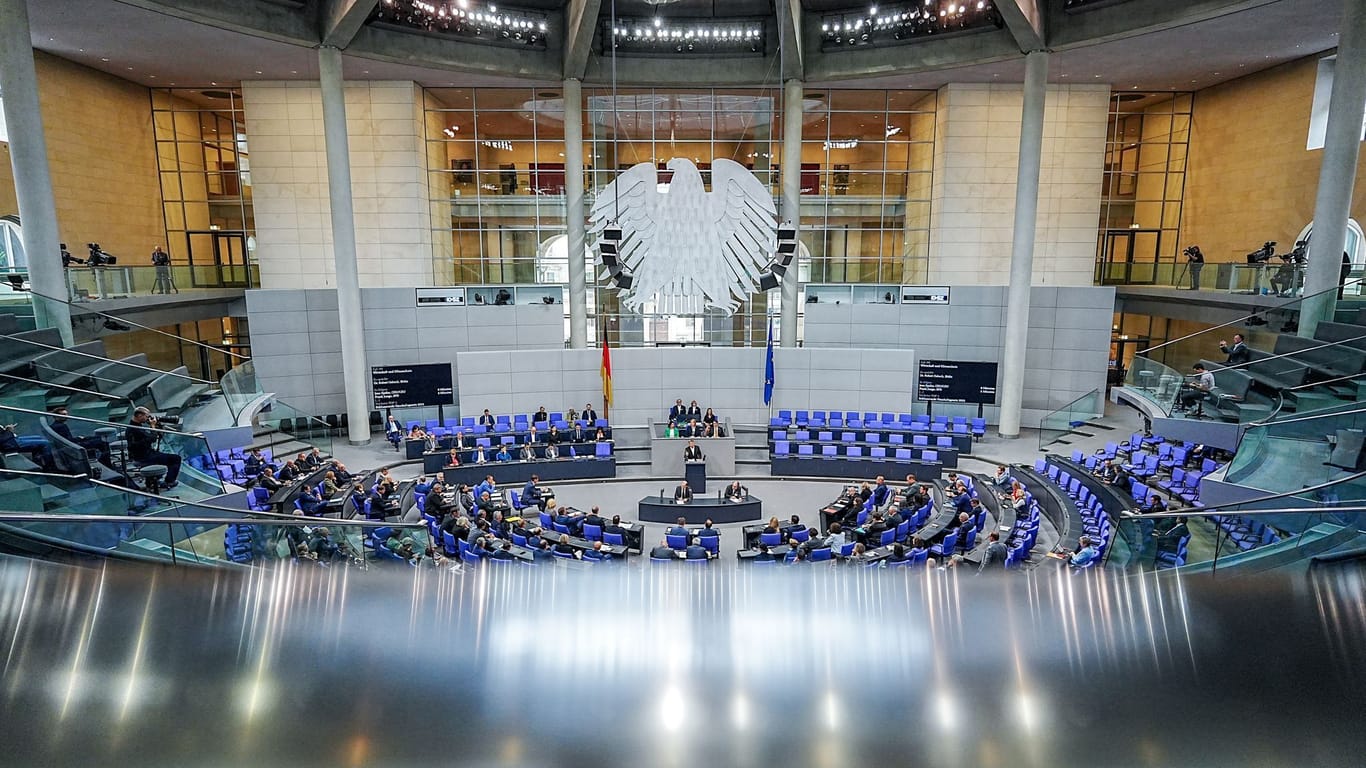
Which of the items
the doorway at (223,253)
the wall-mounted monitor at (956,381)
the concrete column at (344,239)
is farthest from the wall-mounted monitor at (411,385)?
the wall-mounted monitor at (956,381)

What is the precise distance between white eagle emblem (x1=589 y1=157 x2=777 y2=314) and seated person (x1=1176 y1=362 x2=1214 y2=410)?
351 inches

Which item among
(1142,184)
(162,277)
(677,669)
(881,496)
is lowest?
(881,496)

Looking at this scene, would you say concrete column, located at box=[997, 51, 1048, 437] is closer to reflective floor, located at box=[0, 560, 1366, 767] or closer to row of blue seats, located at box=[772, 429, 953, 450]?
row of blue seats, located at box=[772, 429, 953, 450]

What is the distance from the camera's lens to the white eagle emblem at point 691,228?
604 inches

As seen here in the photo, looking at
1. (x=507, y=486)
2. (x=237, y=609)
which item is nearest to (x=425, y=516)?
(x=507, y=486)

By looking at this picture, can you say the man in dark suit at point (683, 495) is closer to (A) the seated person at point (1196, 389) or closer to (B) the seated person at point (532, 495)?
(B) the seated person at point (532, 495)

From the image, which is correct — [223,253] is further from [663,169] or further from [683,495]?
[683,495]

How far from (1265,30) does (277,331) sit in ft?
81.5

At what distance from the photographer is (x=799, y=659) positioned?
11.5 ft

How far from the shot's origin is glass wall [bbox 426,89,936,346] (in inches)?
808

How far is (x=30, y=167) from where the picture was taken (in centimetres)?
1194

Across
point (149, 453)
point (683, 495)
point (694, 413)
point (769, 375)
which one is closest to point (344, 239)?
point (694, 413)

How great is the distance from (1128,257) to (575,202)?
58.9 feet

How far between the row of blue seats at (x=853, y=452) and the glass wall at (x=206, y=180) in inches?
643
